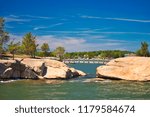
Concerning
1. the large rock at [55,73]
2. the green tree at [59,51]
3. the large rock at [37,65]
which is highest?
the green tree at [59,51]

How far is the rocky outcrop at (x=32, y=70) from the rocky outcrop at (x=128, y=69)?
2374 millimetres

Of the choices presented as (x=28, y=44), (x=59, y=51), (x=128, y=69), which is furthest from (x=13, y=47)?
(x=59, y=51)

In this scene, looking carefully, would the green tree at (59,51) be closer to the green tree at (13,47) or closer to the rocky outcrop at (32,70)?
the green tree at (13,47)

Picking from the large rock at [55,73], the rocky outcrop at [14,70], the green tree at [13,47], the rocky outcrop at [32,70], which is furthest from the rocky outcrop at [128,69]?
the green tree at [13,47]

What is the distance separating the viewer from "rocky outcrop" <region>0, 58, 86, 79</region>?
20.8 metres

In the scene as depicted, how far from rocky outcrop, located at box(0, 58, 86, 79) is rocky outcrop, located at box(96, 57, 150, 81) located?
2374 millimetres

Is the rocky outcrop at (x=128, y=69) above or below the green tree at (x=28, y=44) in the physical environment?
below

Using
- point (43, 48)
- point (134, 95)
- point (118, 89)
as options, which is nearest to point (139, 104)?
point (134, 95)

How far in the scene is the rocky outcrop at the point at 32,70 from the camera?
20.8m

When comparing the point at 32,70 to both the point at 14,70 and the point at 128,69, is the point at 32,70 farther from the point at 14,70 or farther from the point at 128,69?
the point at 128,69

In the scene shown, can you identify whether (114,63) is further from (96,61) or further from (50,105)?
(96,61)

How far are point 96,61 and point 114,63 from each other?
41.4m

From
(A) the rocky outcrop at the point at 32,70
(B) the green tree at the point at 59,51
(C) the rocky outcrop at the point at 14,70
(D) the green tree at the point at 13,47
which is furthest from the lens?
(B) the green tree at the point at 59,51

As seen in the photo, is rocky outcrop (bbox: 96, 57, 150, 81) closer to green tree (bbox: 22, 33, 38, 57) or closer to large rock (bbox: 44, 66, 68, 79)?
large rock (bbox: 44, 66, 68, 79)
